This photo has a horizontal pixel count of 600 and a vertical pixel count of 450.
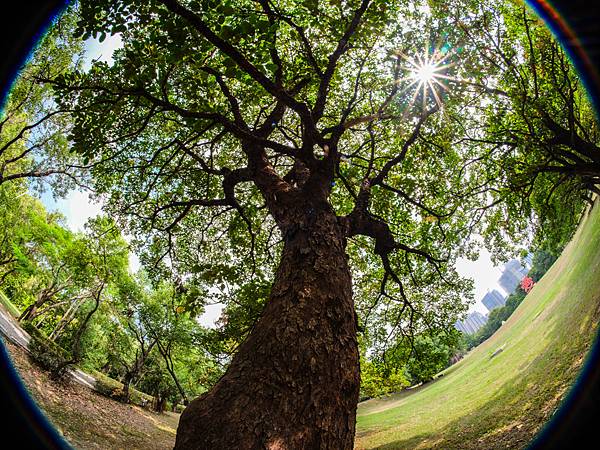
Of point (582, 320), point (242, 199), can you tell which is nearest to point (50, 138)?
point (242, 199)

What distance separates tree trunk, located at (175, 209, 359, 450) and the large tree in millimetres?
12

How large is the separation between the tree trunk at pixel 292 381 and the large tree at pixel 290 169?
1 centimetres

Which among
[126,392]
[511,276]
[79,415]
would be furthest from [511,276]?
[79,415]

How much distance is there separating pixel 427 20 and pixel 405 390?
42.5m

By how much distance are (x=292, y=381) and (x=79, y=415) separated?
1338 centimetres

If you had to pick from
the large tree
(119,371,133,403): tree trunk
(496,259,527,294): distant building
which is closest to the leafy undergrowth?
(119,371,133,403): tree trunk

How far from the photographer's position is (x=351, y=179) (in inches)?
352

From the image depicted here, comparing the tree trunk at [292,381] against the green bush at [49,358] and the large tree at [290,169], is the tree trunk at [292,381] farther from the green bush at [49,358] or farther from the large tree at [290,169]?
the green bush at [49,358]

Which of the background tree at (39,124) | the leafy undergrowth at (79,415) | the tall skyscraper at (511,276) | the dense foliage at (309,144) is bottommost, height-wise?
the leafy undergrowth at (79,415)

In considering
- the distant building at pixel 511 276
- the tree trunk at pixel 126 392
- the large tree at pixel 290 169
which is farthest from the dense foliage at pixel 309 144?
the distant building at pixel 511 276

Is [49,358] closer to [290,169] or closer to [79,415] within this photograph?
[79,415]

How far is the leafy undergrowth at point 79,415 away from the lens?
29.3ft

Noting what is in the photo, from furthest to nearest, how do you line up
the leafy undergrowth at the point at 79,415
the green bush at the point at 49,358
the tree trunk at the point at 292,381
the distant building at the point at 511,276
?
the distant building at the point at 511,276
the green bush at the point at 49,358
the leafy undergrowth at the point at 79,415
the tree trunk at the point at 292,381

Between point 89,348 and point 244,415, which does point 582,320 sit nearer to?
point 244,415
